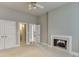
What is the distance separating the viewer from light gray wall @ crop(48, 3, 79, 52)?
435 centimetres

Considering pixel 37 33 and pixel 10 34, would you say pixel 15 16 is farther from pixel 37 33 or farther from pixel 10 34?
pixel 37 33

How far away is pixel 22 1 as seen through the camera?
457 centimetres

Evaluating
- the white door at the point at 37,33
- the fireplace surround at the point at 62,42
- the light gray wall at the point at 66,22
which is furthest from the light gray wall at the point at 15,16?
the fireplace surround at the point at 62,42

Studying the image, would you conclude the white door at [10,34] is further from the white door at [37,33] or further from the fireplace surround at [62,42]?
the fireplace surround at [62,42]

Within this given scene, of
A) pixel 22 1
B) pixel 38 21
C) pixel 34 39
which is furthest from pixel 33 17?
pixel 22 1

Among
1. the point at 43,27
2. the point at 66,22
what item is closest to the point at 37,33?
the point at 43,27

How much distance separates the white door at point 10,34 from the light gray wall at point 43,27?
2.34m

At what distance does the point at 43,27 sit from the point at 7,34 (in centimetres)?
290

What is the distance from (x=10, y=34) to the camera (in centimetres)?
592

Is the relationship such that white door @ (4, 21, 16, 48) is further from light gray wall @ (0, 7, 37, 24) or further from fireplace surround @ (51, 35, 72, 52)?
fireplace surround @ (51, 35, 72, 52)

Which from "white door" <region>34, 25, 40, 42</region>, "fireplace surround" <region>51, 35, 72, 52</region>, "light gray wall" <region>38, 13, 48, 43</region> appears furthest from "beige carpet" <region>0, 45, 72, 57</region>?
"white door" <region>34, 25, 40, 42</region>

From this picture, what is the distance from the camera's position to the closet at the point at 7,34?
17.9ft

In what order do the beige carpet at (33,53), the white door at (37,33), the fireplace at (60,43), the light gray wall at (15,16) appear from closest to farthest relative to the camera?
the beige carpet at (33,53)
the fireplace at (60,43)
the light gray wall at (15,16)
the white door at (37,33)

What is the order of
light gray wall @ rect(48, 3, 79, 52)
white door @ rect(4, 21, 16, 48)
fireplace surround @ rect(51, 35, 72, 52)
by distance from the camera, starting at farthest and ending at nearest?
1. white door @ rect(4, 21, 16, 48)
2. fireplace surround @ rect(51, 35, 72, 52)
3. light gray wall @ rect(48, 3, 79, 52)
